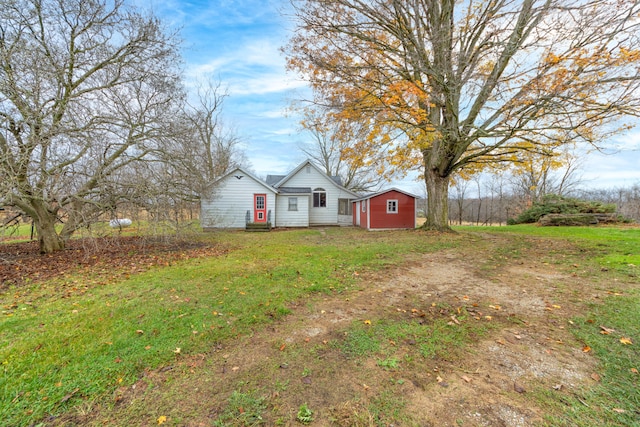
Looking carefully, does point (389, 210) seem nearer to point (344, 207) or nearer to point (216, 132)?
point (344, 207)

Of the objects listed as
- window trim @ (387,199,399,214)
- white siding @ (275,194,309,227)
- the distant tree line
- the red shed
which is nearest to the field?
the red shed

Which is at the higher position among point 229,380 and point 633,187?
point 633,187

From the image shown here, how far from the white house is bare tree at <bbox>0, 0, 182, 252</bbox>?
716 cm

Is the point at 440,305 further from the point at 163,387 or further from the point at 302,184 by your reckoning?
the point at 302,184

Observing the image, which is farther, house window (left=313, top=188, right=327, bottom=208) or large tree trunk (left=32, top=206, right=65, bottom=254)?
house window (left=313, top=188, right=327, bottom=208)

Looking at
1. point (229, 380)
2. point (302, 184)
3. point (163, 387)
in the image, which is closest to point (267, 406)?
point (229, 380)

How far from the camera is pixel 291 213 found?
18.7 m

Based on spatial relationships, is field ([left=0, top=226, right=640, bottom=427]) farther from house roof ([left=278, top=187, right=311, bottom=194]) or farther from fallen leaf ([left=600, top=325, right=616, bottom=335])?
house roof ([left=278, top=187, right=311, bottom=194])

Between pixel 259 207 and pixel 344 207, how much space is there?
687 centimetres

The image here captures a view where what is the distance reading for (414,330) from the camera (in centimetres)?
328

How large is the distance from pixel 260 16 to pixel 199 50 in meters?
2.68

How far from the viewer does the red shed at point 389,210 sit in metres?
16.6

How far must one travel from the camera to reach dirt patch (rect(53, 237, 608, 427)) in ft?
6.63

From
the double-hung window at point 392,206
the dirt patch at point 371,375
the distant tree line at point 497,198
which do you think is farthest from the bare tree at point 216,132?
the distant tree line at point 497,198
